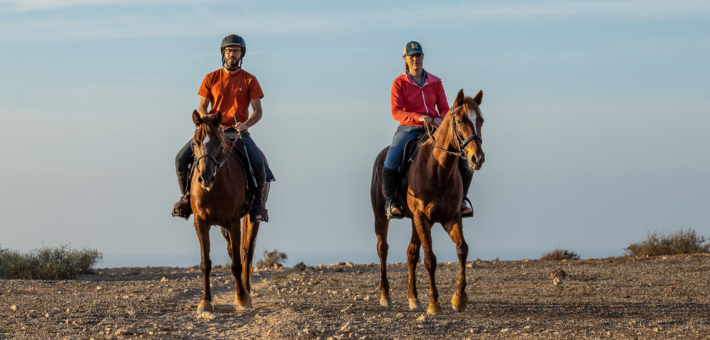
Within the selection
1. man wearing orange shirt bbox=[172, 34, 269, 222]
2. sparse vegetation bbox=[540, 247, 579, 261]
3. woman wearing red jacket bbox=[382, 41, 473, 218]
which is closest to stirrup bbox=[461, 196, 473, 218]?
woman wearing red jacket bbox=[382, 41, 473, 218]

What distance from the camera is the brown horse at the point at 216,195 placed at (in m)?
8.58

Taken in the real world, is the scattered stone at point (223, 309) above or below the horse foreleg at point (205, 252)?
below

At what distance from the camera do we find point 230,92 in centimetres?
1026

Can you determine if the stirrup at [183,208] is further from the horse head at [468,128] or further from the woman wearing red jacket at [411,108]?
the horse head at [468,128]

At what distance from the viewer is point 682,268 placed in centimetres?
1499

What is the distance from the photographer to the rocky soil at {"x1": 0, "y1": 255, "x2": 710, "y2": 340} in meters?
7.34

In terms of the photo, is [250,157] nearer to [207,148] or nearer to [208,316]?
[207,148]

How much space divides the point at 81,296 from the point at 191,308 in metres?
3.12

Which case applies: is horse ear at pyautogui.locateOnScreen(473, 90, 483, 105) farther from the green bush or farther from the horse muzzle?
the green bush

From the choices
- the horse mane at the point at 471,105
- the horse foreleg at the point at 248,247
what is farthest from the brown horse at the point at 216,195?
the horse mane at the point at 471,105

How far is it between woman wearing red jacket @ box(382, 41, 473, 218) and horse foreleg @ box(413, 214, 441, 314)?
0.67m

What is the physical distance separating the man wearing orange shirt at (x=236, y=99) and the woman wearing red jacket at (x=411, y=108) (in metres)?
1.89

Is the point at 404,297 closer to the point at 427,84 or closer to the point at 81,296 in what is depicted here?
the point at 427,84

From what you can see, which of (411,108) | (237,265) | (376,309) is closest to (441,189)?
(411,108)
